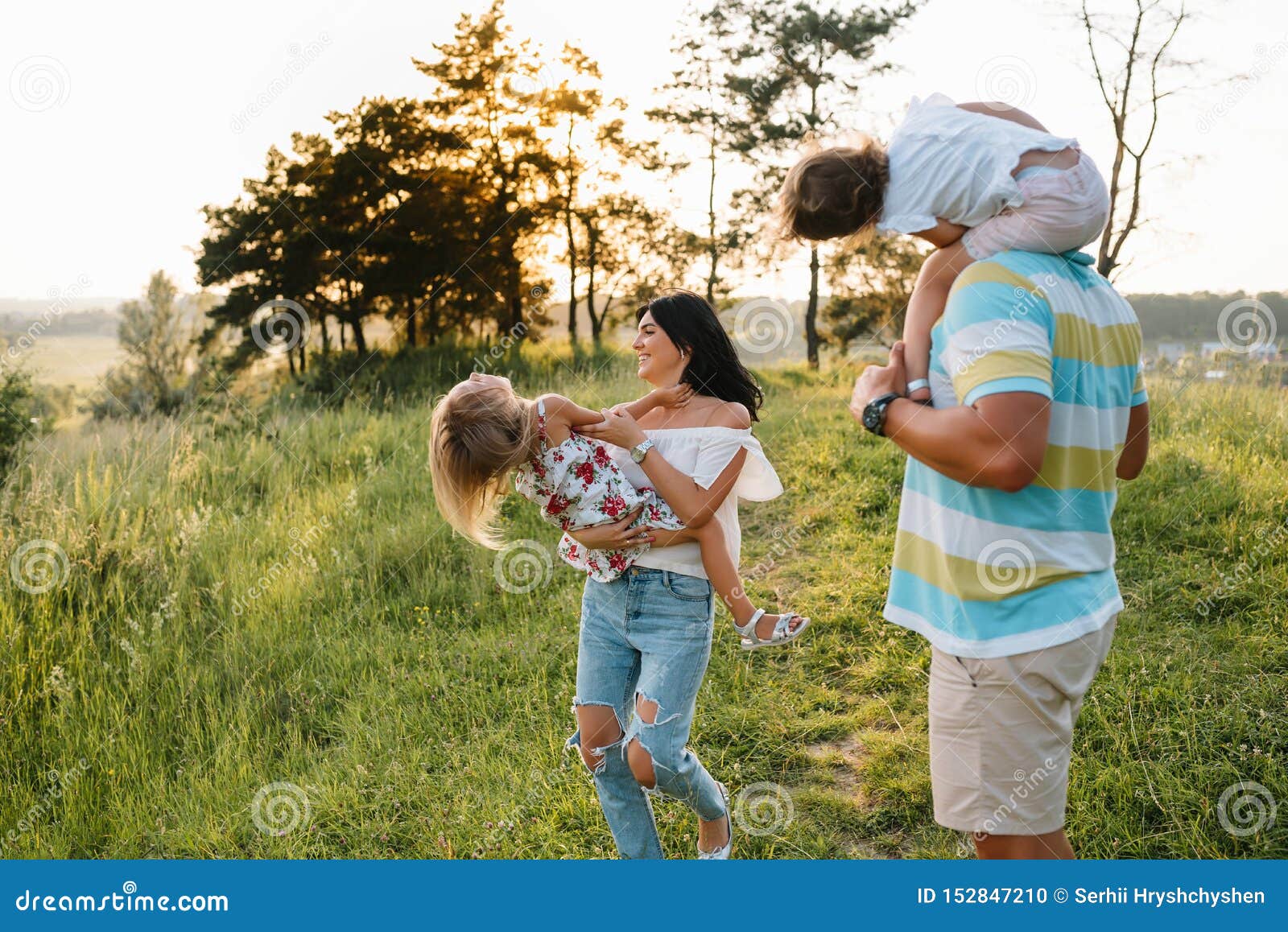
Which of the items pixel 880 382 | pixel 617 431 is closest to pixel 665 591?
pixel 617 431

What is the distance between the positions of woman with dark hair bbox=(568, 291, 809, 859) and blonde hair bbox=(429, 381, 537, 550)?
20 centimetres

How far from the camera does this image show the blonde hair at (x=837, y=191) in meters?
1.79

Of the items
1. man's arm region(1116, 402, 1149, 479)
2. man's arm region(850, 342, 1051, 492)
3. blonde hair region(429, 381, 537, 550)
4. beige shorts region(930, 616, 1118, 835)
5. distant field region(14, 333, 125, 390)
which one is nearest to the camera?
man's arm region(850, 342, 1051, 492)

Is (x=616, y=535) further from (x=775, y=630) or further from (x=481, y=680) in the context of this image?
(x=481, y=680)

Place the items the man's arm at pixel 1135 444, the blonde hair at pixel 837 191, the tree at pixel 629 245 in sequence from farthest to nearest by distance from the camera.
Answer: the tree at pixel 629 245 < the man's arm at pixel 1135 444 < the blonde hair at pixel 837 191

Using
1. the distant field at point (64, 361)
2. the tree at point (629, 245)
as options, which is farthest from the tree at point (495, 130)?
the distant field at point (64, 361)

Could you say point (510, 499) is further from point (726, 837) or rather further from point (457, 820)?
point (726, 837)

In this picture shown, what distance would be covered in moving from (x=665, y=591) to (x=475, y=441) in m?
0.62

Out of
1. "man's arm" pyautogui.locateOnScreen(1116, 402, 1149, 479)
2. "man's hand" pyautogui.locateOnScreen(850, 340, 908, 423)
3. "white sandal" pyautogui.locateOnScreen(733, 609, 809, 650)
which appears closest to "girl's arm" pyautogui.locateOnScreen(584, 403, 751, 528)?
"white sandal" pyautogui.locateOnScreen(733, 609, 809, 650)

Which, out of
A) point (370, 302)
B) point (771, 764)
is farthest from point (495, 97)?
point (771, 764)

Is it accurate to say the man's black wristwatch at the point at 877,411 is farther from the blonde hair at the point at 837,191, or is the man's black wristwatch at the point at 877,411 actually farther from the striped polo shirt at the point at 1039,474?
the blonde hair at the point at 837,191

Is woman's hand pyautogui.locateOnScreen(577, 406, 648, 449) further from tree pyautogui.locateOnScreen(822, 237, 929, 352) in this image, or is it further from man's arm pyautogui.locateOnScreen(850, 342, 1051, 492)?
tree pyautogui.locateOnScreen(822, 237, 929, 352)

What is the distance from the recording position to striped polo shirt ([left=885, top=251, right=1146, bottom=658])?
1.57 metres

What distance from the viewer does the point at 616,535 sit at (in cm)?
240
